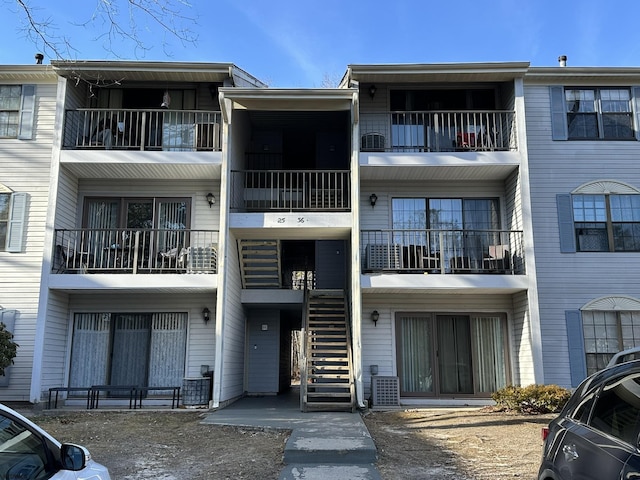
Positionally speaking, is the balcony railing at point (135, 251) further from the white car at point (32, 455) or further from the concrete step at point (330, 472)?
the white car at point (32, 455)

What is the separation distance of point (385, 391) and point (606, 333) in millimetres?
5319

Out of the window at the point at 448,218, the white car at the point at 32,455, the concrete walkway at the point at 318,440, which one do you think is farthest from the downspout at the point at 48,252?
the white car at the point at 32,455

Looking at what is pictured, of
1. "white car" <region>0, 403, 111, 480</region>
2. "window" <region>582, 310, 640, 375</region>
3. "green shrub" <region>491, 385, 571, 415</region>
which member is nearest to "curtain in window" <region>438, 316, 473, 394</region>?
"green shrub" <region>491, 385, 571, 415</region>

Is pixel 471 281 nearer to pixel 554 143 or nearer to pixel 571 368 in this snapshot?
pixel 571 368

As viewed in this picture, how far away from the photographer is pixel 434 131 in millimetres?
13289

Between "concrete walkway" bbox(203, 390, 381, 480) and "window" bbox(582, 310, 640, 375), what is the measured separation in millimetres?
5919

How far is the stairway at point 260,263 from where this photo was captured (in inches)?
516

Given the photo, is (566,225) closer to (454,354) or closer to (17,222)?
(454,354)

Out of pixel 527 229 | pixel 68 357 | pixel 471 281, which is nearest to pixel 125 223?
pixel 68 357

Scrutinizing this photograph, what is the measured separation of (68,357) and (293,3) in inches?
375

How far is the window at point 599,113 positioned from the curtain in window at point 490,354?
5.04 m

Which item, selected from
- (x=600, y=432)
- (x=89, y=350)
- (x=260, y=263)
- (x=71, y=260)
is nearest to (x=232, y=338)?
(x=260, y=263)

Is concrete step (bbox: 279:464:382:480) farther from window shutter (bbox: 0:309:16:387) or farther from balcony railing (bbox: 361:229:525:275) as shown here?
window shutter (bbox: 0:309:16:387)

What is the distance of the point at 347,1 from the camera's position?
8898 millimetres
